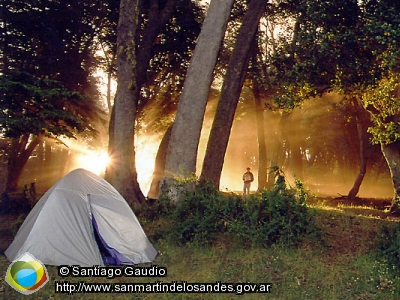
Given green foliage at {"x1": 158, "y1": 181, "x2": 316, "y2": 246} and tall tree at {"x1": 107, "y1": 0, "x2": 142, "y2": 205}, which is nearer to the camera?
green foliage at {"x1": 158, "y1": 181, "x2": 316, "y2": 246}

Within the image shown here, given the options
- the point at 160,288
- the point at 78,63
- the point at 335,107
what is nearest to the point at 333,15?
the point at 160,288

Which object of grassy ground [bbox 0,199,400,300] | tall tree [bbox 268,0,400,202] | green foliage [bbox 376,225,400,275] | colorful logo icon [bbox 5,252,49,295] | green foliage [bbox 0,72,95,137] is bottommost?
colorful logo icon [bbox 5,252,49,295]

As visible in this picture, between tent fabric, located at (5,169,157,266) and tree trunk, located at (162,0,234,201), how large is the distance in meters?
2.70

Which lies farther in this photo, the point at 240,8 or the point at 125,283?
the point at 240,8

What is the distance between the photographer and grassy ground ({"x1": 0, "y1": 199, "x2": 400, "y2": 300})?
28.2 feet

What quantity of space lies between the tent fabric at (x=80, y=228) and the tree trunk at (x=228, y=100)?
4.24m

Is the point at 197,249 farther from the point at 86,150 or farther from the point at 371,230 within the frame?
the point at 86,150

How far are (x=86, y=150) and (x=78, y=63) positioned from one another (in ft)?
69.5

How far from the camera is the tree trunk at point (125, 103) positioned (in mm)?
15227

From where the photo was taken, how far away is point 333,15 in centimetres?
1511

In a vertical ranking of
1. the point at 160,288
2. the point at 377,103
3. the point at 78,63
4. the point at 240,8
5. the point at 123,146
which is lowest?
the point at 160,288

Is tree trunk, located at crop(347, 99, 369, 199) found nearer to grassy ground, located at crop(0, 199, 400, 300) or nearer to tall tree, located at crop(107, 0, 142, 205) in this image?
grassy ground, located at crop(0, 199, 400, 300)

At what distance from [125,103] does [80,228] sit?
20.1 ft
